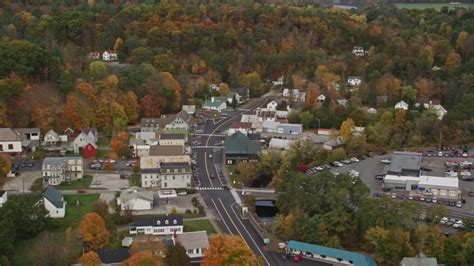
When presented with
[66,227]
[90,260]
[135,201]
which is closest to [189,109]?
[135,201]

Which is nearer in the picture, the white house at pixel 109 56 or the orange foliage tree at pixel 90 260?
the orange foliage tree at pixel 90 260

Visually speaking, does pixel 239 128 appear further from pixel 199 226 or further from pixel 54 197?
pixel 54 197

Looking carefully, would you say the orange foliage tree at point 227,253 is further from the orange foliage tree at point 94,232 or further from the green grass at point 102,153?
the green grass at point 102,153

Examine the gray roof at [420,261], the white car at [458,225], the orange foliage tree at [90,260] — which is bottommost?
the white car at [458,225]

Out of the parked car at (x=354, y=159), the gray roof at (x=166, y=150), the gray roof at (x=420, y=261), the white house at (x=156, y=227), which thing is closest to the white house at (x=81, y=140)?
the gray roof at (x=166, y=150)

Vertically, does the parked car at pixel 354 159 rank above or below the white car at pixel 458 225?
above

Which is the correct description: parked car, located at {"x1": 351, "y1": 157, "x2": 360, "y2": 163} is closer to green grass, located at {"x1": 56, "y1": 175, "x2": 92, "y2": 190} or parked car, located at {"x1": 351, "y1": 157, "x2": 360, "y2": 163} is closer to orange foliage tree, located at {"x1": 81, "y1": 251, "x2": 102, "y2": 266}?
green grass, located at {"x1": 56, "y1": 175, "x2": 92, "y2": 190}

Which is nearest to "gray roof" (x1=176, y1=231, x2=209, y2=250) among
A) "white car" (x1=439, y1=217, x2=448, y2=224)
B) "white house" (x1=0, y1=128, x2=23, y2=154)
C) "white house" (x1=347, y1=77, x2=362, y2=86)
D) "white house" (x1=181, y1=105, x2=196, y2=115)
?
"white car" (x1=439, y1=217, x2=448, y2=224)

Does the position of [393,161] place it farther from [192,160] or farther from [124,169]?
[124,169]
